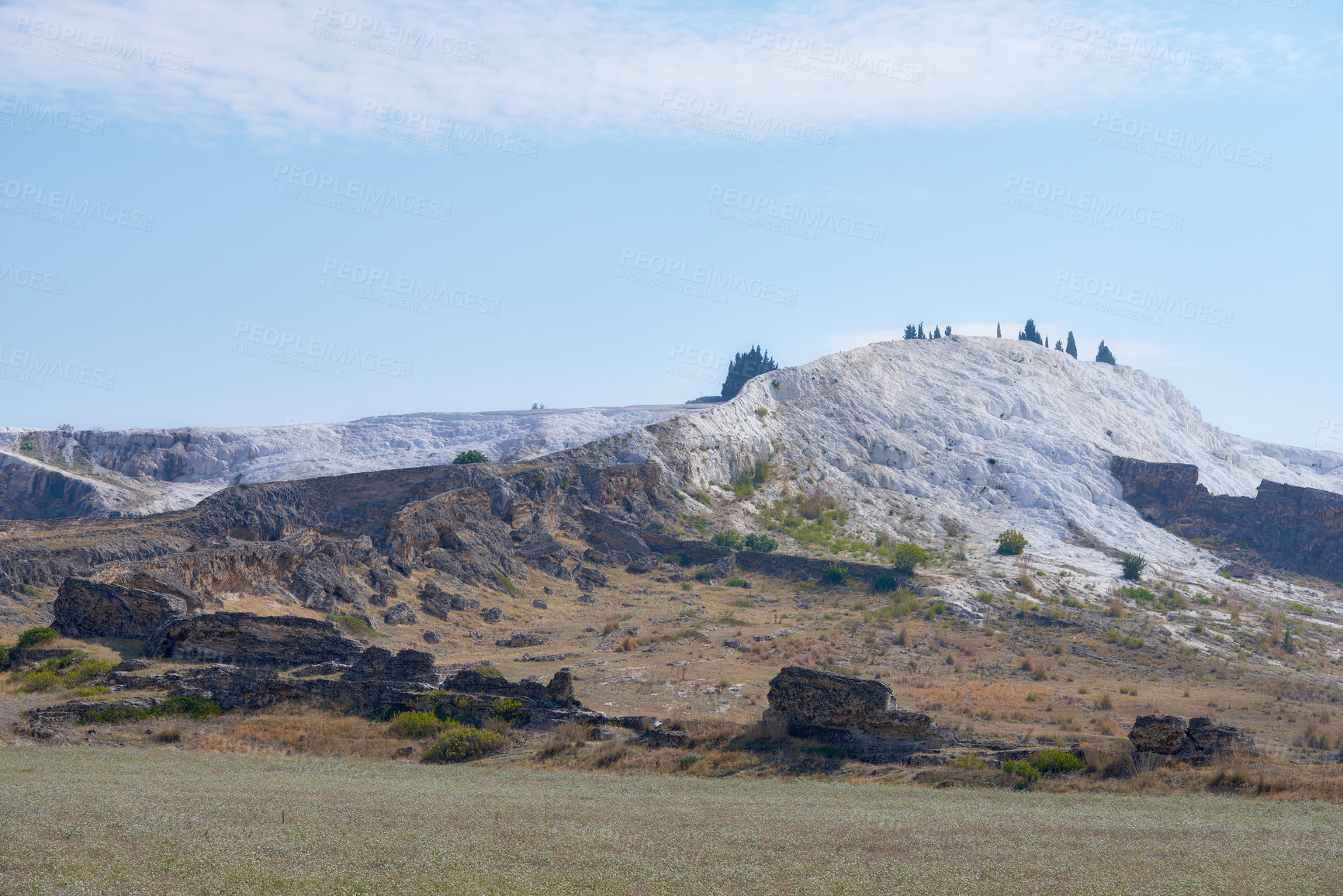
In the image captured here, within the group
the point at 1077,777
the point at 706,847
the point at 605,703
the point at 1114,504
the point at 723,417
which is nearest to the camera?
the point at 706,847

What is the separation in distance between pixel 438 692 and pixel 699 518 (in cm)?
3242

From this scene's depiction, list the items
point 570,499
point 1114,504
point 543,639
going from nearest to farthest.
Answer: point 543,639
point 570,499
point 1114,504

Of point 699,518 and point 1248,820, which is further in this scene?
point 699,518

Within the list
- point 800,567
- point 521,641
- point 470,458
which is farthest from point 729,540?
point 521,641

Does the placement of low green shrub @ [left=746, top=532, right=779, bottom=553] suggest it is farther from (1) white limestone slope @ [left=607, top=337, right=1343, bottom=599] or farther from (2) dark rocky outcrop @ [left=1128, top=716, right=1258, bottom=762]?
(2) dark rocky outcrop @ [left=1128, top=716, right=1258, bottom=762]

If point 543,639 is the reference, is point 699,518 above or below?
above

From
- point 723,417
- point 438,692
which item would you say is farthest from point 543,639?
point 723,417

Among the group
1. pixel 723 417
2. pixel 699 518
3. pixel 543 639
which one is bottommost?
pixel 543 639

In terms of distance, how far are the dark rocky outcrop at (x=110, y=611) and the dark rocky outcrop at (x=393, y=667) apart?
243 inches

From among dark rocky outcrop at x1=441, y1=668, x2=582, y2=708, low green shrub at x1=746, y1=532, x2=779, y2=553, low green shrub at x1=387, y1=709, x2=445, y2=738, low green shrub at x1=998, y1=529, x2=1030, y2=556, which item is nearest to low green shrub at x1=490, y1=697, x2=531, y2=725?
dark rocky outcrop at x1=441, y1=668, x2=582, y2=708

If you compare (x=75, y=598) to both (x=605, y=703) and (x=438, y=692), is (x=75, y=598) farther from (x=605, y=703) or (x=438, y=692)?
(x=605, y=703)

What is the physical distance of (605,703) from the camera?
2284 cm

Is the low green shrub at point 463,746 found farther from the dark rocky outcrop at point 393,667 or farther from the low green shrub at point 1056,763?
the low green shrub at point 1056,763

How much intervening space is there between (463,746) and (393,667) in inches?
163
